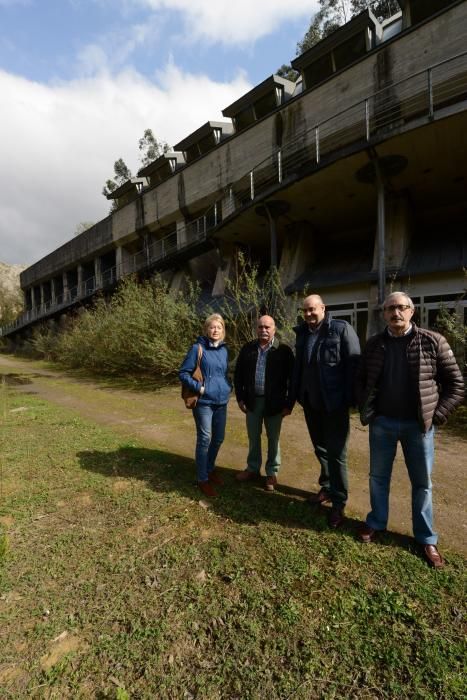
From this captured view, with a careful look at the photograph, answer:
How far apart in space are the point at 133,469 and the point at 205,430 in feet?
4.49

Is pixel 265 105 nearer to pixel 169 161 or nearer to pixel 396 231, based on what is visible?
pixel 169 161

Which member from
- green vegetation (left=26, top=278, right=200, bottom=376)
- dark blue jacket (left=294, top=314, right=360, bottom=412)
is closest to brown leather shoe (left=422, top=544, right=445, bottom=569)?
dark blue jacket (left=294, top=314, right=360, bottom=412)

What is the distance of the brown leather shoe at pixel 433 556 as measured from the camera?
2.50 m

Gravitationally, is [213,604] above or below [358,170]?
below

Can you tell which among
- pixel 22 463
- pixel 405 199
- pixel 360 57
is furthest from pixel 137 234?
pixel 22 463

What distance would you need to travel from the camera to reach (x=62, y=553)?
8.84 feet

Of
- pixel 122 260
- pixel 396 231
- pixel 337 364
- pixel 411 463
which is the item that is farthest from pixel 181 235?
pixel 411 463

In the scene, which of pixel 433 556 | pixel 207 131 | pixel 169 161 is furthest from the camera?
pixel 169 161

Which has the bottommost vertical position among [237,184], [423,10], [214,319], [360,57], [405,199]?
[214,319]

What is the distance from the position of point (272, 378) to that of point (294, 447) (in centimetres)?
218

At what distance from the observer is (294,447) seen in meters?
5.38

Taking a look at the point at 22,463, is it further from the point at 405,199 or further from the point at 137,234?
the point at 137,234

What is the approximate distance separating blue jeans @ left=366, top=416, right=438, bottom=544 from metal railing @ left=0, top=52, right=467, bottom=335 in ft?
31.2

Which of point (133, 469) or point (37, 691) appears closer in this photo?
point (37, 691)
